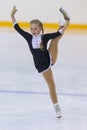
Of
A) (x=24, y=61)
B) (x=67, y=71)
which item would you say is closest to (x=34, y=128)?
(x=67, y=71)

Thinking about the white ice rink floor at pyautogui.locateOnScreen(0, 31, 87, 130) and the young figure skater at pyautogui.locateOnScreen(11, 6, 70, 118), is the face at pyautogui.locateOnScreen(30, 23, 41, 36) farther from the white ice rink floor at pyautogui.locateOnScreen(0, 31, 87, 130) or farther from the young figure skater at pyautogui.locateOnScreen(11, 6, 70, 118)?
the white ice rink floor at pyautogui.locateOnScreen(0, 31, 87, 130)

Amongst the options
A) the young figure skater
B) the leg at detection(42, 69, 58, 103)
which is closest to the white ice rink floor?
the leg at detection(42, 69, 58, 103)

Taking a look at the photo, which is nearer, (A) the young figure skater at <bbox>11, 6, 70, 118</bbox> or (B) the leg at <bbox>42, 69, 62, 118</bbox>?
(A) the young figure skater at <bbox>11, 6, 70, 118</bbox>

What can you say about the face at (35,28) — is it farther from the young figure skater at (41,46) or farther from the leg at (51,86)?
the leg at (51,86)

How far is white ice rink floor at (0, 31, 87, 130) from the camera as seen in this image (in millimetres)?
3639

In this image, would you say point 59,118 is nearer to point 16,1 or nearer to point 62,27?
point 62,27

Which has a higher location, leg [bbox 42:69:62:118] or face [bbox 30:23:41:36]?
face [bbox 30:23:41:36]

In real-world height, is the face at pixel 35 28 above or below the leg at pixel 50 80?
above

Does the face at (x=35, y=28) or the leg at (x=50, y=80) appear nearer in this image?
the face at (x=35, y=28)

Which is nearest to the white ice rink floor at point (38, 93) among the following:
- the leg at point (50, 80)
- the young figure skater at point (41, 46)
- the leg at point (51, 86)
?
the leg at point (51, 86)

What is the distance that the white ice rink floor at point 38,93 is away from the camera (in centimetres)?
364

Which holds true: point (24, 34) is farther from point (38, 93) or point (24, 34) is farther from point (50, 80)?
point (38, 93)

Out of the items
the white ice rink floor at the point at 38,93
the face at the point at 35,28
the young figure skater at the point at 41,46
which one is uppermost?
the face at the point at 35,28

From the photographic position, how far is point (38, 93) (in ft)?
15.2
